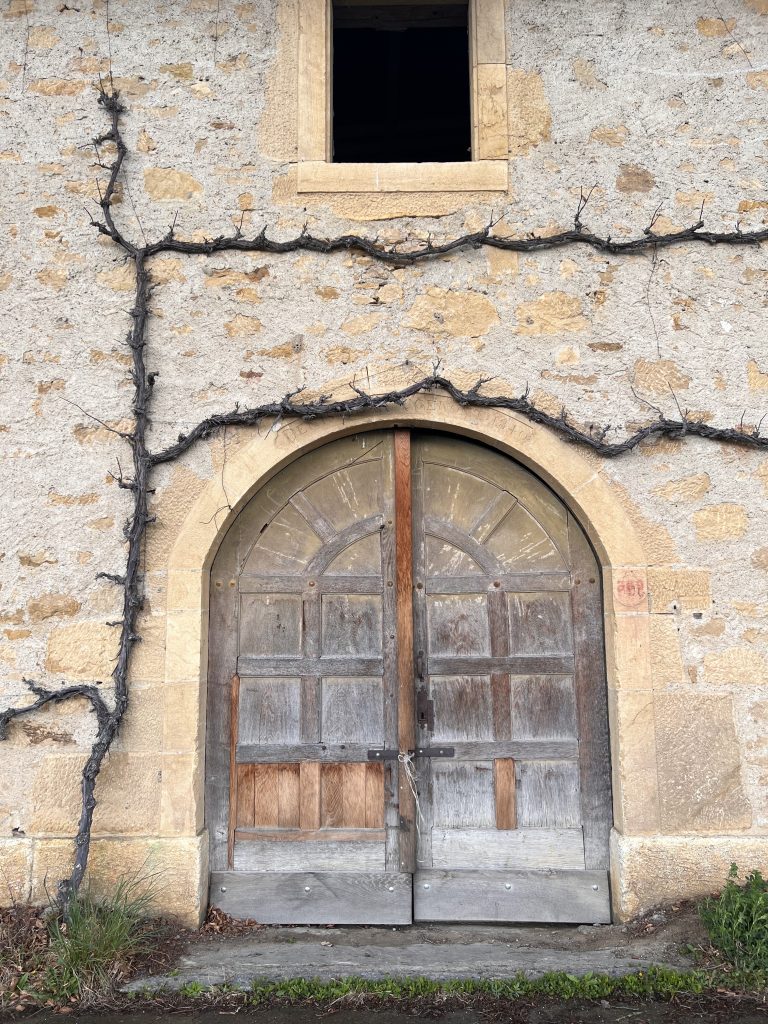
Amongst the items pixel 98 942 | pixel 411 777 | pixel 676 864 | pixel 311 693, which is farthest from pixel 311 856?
pixel 676 864

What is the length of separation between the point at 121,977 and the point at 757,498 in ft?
10.3

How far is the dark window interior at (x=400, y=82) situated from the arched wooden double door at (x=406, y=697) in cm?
233

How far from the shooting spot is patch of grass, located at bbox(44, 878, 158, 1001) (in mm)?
2713

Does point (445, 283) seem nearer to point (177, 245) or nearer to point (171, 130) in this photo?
point (177, 245)

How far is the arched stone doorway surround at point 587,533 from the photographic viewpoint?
320cm

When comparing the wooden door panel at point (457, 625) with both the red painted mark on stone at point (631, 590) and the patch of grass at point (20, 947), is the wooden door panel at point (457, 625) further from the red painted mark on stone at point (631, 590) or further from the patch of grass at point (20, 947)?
the patch of grass at point (20, 947)

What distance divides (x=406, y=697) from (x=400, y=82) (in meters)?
4.21

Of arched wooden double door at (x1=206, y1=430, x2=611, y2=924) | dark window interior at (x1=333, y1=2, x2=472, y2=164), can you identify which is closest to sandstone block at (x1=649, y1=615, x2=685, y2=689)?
arched wooden double door at (x1=206, y1=430, x2=611, y2=924)

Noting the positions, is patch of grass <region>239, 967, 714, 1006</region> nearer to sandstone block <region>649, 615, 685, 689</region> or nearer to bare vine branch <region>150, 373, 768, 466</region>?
sandstone block <region>649, 615, 685, 689</region>

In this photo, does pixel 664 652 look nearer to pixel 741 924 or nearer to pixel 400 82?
pixel 741 924

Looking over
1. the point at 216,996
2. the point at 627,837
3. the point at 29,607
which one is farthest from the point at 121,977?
the point at 627,837

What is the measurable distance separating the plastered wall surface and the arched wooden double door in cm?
21

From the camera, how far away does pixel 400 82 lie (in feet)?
17.4

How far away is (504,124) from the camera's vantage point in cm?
361
